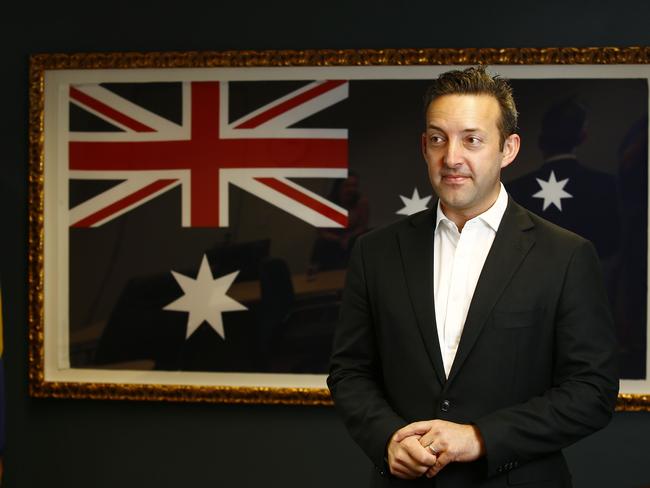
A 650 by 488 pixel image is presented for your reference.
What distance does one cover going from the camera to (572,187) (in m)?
2.84

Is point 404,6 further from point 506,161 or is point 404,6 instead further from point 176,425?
point 176,425

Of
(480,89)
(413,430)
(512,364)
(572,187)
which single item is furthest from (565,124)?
(413,430)

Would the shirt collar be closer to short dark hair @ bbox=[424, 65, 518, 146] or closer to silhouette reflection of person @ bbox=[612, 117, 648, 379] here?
short dark hair @ bbox=[424, 65, 518, 146]

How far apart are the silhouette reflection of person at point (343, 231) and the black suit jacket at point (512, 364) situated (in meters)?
1.13

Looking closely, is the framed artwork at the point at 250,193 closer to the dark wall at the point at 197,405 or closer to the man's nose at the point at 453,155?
the dark wall at the point at 197,405

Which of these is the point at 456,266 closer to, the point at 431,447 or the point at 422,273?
the point at 422,273

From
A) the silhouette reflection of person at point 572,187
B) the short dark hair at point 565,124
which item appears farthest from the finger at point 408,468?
the short dark hair at point 565,124

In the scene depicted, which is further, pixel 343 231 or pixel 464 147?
pixel 343 231

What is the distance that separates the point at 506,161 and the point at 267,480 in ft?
5.67

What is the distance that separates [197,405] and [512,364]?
1.62 metres

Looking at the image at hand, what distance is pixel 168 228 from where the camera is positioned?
2.99 m

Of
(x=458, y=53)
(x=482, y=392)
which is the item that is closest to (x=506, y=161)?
(x=482, y=392)

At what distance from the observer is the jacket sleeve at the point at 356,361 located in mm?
1764

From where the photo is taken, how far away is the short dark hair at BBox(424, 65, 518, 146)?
1.71 metres
